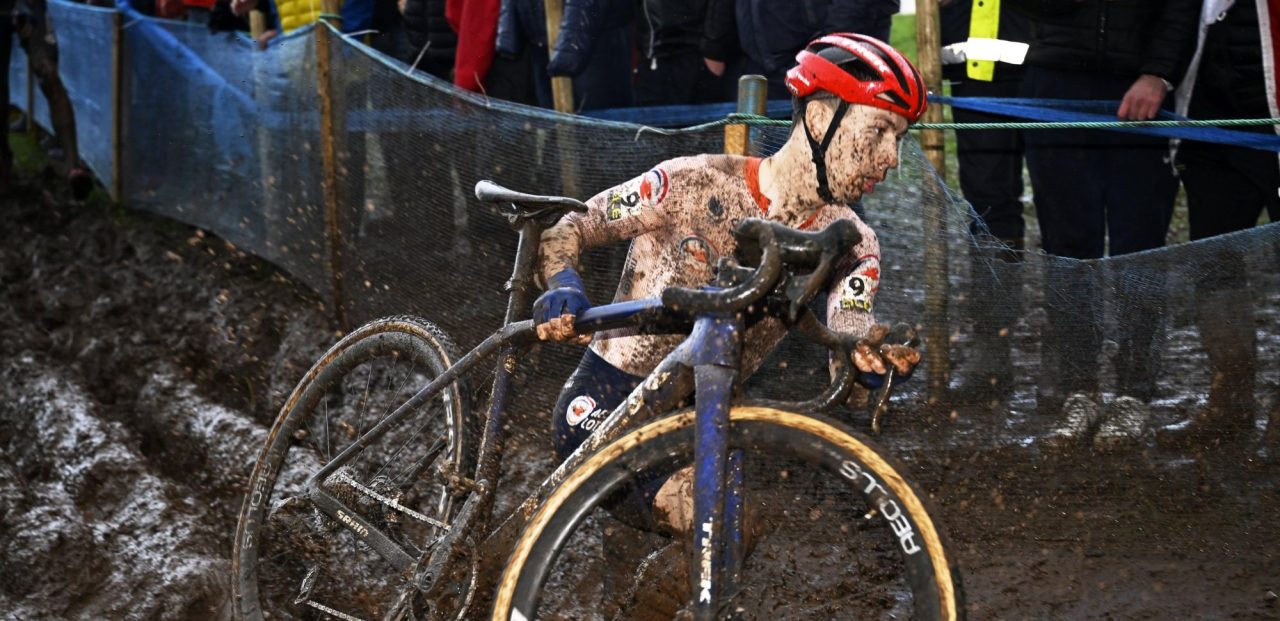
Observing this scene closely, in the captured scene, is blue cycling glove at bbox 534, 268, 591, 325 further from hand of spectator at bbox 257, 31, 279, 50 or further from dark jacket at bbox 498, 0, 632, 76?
hand of spectator at bbox 257, 31, 279, 50

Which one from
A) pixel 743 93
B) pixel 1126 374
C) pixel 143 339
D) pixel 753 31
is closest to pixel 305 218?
pixel 143 339

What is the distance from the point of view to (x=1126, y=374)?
504 cm

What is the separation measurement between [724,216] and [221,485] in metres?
3.27

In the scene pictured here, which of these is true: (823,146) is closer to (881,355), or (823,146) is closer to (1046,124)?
(881,355)

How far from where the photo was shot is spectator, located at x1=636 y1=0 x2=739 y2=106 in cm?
734

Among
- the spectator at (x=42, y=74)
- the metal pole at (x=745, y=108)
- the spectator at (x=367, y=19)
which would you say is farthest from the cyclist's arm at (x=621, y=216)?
the spectator at (x=42, y=74)

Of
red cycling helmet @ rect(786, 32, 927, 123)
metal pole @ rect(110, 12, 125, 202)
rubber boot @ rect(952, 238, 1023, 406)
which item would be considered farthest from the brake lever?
metal pole @ rect(110, 12, 125, 202)

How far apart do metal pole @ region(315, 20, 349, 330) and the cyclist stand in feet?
12.1

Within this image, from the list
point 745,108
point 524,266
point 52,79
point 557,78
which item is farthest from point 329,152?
point 52,79

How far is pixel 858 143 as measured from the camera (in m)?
4.08

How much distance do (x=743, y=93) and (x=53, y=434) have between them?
3.73 meters

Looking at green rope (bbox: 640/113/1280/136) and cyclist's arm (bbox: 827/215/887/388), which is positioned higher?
green rope (bbox: 640/113/1280/136)

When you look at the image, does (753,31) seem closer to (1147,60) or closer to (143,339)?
(1147,60)

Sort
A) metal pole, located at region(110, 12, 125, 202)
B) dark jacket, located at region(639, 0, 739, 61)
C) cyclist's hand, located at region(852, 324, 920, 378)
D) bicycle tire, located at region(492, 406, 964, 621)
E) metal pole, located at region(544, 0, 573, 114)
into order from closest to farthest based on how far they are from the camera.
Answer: bicycle tire, located at region(492, 406, 964, 621) → cyclist's hand, located at region(852, 324, 920, 378) → dark jacket, located at region(639, 0, 739, 61) → metal pole, located at region(544, 0, 573, 114) → metal pole, located at region(110, 12, 125, 202)
